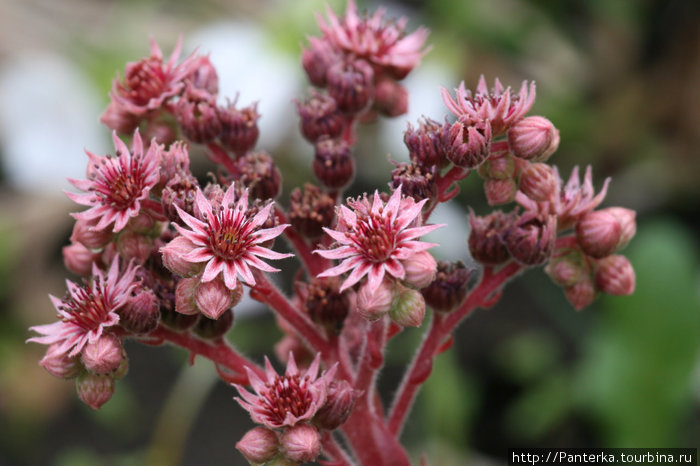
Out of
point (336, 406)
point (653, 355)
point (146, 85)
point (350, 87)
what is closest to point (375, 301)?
point (336, 406)

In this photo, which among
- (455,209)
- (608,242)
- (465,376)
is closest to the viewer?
(608,242)

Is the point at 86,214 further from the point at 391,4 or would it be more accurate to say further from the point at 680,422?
the point at 391,4

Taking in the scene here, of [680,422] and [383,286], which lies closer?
[383,286]

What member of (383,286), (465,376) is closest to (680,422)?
(465,376)

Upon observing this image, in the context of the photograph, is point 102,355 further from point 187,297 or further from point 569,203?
point 569,203

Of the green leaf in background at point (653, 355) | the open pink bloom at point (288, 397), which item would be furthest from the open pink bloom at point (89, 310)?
the green leaf in background at point (653, 355)

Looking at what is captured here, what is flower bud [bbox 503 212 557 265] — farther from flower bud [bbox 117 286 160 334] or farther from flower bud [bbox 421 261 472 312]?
flower bud [bbox 117 286 160 334]

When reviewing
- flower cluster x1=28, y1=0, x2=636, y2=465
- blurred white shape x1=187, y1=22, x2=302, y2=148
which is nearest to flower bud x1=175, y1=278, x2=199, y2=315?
flower cluster x1=28, y1=0, x2=636, y2=465
